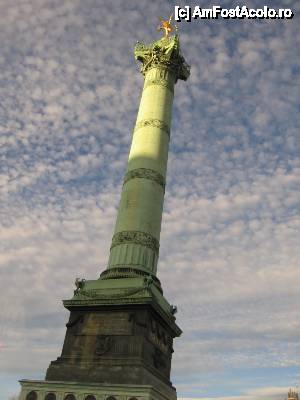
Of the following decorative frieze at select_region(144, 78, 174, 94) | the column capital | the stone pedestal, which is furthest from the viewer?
the column capital

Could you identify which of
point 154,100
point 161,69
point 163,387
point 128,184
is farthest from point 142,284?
point 161,69

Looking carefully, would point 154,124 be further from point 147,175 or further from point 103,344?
point 103,344

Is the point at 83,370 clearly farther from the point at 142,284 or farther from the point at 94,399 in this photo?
the point at 142,284

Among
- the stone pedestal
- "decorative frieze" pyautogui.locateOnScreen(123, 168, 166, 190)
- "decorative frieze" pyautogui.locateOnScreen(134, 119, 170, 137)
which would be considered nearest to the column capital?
"decorative frieze" pyautogui.locateOnScreen(134, 119, 170, 137)

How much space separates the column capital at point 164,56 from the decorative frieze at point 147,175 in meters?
9.45

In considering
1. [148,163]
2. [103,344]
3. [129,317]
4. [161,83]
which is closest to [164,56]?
[161,83]

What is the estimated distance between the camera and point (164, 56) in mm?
32750

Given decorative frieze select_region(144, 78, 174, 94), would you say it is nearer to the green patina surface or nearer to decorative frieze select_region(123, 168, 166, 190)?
the green patina surface

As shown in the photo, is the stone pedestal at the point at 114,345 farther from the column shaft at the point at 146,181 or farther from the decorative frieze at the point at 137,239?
the decorative frieze at the point at 137,239

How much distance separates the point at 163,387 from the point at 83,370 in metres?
4.19

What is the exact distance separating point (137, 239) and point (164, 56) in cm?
1536

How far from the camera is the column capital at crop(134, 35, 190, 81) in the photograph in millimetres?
32594

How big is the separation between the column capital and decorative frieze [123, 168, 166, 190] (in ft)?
31.0

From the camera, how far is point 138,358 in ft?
66.0
